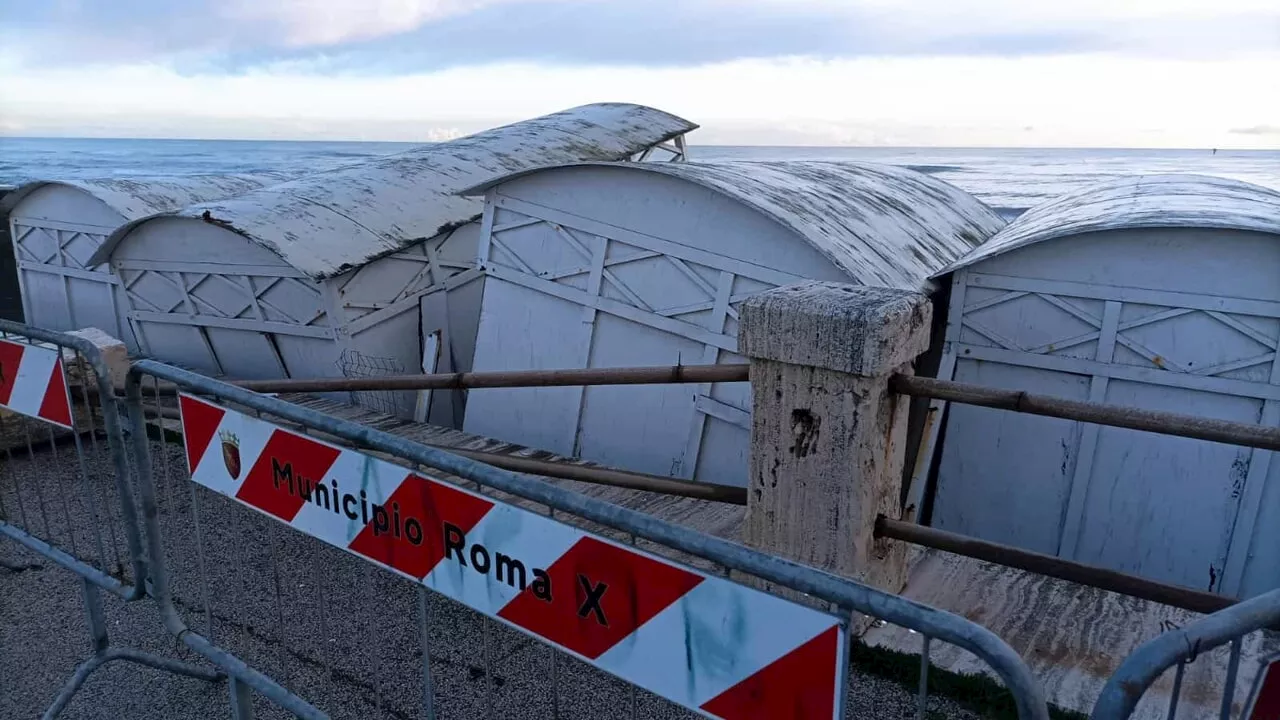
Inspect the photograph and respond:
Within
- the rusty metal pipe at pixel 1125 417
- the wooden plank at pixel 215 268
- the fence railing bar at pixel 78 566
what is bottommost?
the fence railing bar at pixel 78 566

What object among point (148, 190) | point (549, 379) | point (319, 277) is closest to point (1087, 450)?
point (549, 379)

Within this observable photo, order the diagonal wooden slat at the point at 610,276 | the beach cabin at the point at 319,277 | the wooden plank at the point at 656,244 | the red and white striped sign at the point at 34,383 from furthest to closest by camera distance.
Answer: the beach cabin at the point at 319,277
the diagonal wooden slat at the point at 610,276
the wooden plank at the point at 656,244
the red and white striped sign at the point at 34,383

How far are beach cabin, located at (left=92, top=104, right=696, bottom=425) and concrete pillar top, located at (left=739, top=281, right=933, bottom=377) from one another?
22.6ft

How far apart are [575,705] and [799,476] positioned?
171 centimetres

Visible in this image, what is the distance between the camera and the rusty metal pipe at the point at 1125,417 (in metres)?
3.10

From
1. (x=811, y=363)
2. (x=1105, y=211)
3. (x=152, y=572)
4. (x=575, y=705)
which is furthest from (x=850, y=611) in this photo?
(x=1105, y=211)

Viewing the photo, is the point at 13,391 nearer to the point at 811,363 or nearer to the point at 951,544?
the point at 811,363

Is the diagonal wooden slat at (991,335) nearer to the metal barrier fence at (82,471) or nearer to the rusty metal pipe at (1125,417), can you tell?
the rusty metal pipe at (1125,417)

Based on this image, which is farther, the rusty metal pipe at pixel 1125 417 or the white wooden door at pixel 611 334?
the white wooden door at pixel 611 334

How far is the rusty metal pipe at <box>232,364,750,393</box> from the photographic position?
4328 mm

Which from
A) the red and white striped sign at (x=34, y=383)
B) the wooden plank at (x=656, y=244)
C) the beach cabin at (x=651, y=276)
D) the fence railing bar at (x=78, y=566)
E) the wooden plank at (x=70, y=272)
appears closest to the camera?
the fence railing bar at (x=78, y=566)

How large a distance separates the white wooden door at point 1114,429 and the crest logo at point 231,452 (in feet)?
19.5

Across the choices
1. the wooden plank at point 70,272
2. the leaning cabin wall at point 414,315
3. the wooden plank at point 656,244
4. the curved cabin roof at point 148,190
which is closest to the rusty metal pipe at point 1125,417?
the wooden plank at point 656,244

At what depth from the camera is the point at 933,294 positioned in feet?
26.2
